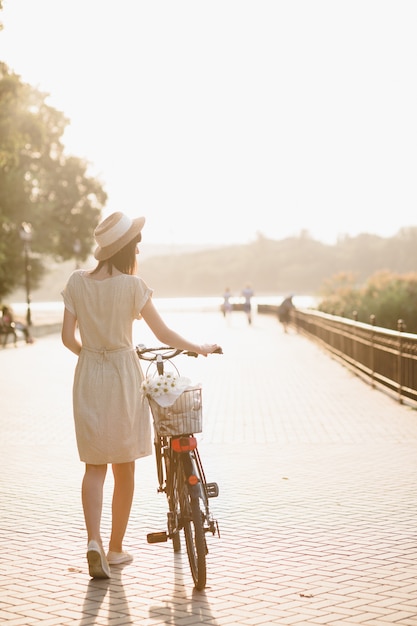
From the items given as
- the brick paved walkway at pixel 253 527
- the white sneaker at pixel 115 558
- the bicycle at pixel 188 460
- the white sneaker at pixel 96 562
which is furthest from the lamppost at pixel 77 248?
the bicycle at pixel 188 460

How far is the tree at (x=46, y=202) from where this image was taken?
5191 centimetres

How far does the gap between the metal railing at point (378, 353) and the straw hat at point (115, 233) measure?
878 cm

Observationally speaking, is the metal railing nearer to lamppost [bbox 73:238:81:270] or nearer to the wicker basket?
the wicker basket

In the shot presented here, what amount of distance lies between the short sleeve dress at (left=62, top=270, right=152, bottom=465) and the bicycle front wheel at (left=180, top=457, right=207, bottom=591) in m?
0.36

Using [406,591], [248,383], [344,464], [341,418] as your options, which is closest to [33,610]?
[406,591]

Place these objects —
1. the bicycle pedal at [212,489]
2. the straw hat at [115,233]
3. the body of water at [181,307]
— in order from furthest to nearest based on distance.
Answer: the body of water at [181,307] → the bicycle pedal at [212,489] → the straw hat at [115,233]

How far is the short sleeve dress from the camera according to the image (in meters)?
5.59

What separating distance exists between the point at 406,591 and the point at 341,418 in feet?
26.2

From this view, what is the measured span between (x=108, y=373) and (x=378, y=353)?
12.0 metres

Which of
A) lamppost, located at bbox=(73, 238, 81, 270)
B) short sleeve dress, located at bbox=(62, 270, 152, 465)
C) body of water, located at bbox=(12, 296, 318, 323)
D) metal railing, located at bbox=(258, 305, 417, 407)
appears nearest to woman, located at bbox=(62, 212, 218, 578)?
short sleeve dress, located at bbox=(62, 270, 152, 465)

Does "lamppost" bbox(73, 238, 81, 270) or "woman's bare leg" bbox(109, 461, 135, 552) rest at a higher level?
"lamppost" bbox(73, 238, 81, 270)

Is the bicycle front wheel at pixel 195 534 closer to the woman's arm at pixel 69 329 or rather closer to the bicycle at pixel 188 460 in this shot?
the bicycle at pixel 188 460

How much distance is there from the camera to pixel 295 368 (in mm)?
21844

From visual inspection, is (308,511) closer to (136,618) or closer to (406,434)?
(136,618)
